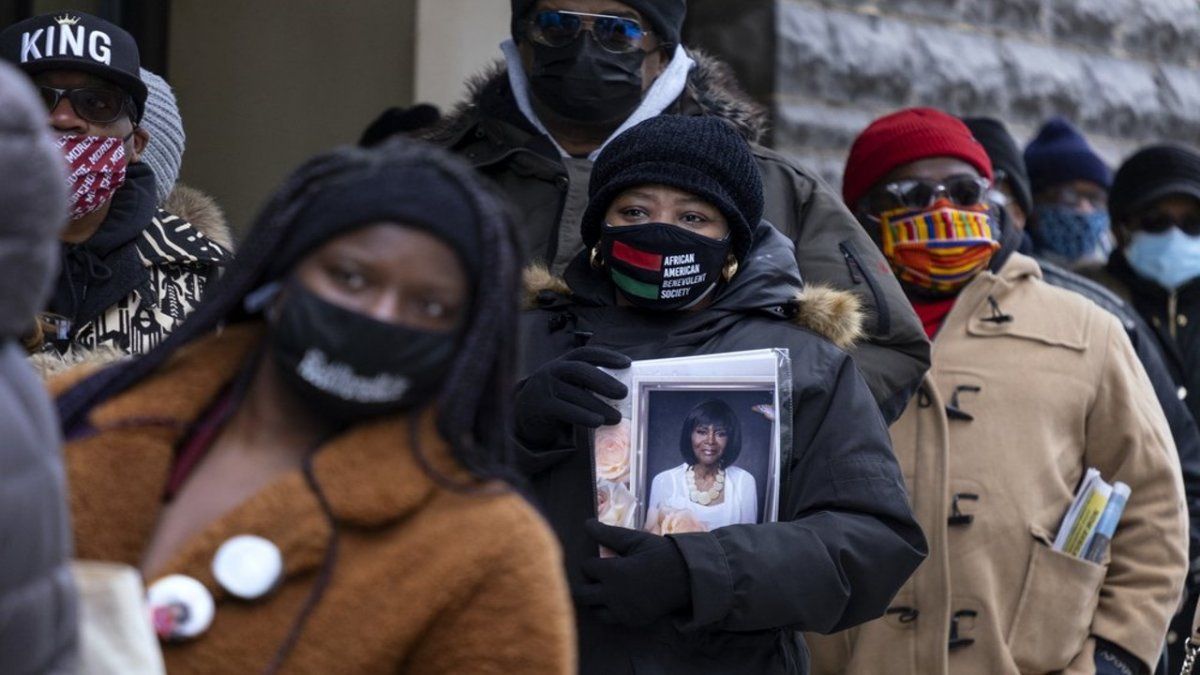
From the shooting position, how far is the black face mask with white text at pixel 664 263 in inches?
151

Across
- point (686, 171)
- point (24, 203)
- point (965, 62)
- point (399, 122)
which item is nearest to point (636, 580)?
point (686, 171)

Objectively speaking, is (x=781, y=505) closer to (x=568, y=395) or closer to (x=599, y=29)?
(x=568, y=395)

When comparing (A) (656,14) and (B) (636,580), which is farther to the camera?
(A) (656,14)

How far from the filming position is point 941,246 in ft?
16.9

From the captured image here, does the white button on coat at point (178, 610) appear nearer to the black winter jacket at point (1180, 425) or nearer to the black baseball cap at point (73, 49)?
the black baseball cap at point (73, 49)

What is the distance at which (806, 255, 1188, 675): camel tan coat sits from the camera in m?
4.82

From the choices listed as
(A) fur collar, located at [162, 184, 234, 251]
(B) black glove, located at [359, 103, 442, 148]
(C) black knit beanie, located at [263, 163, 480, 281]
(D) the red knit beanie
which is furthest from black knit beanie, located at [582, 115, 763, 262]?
(B) black glove, located at [359, 103, 442, 148]

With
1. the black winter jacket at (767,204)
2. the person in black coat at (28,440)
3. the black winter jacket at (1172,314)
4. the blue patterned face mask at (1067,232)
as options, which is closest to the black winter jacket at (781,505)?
the black winter jacket at (767,204)

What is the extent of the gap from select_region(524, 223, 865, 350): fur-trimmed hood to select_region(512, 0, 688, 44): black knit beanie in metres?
0.95

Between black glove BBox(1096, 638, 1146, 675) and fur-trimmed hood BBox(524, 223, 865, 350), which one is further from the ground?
fur-trimmed hood BBox(524, 223, 865, 350)

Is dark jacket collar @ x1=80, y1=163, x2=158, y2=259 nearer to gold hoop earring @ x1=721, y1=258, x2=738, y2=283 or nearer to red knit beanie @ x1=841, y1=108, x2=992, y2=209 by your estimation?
gold hoop earring @ x1=721, y1=258, x2=738, y2=283

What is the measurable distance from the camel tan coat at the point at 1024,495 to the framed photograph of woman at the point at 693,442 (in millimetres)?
1210

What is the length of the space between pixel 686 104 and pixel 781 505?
1.38 meters

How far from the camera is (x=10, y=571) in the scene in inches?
73.1
